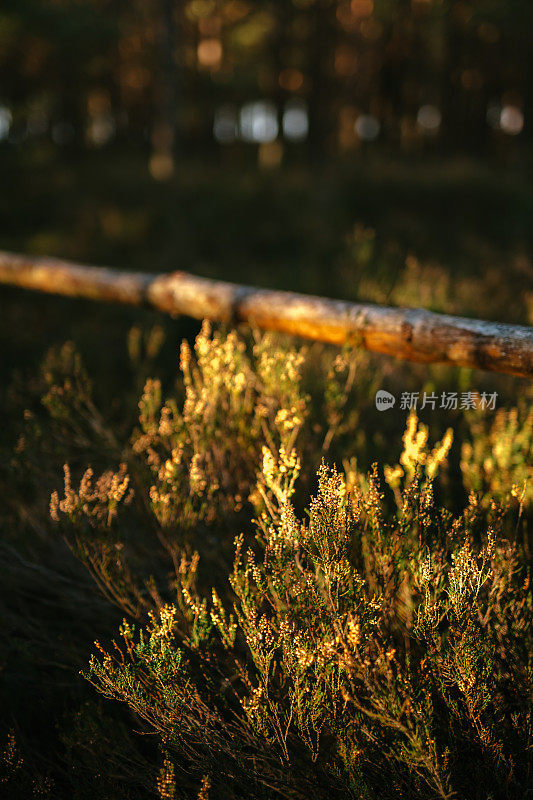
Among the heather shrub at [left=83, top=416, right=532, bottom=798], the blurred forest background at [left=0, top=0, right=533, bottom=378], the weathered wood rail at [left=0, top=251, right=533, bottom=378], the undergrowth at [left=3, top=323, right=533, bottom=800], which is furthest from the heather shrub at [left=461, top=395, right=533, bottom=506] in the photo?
the blurred forest background at [left=0, top=0, right=533, bottom=378]

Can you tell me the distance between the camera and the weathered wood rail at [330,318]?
105 inches

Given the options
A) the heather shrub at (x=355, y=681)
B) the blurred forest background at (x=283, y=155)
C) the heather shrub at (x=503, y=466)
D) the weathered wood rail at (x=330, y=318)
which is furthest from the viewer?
the blurred forest background at (x=283, y=155)

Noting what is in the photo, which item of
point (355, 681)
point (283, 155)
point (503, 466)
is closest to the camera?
point (355, 681)

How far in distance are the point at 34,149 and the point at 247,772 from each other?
44.7ft

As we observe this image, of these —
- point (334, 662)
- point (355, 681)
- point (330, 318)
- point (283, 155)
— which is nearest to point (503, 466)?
point (355, 681)

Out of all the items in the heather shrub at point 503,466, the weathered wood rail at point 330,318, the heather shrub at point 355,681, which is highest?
the weathered wood rail at point 330,318

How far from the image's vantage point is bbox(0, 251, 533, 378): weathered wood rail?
8.71 ft

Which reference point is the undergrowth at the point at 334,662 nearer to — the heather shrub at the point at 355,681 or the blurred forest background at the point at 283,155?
the heather shrub at the point at 355,681

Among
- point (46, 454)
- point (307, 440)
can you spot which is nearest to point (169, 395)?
point (46, 454)

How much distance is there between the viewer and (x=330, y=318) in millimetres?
3389

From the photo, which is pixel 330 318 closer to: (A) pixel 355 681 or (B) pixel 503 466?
(B) pixel 503 466

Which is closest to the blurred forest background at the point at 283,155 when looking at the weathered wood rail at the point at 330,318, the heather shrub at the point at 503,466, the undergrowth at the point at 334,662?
the weathered wood rail at the point at 330,318

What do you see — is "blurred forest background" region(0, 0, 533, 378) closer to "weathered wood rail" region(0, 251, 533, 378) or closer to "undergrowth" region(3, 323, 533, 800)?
"weathered wood rail" region(0, 251, 533, 378)

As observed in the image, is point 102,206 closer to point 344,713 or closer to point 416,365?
point 416,365
